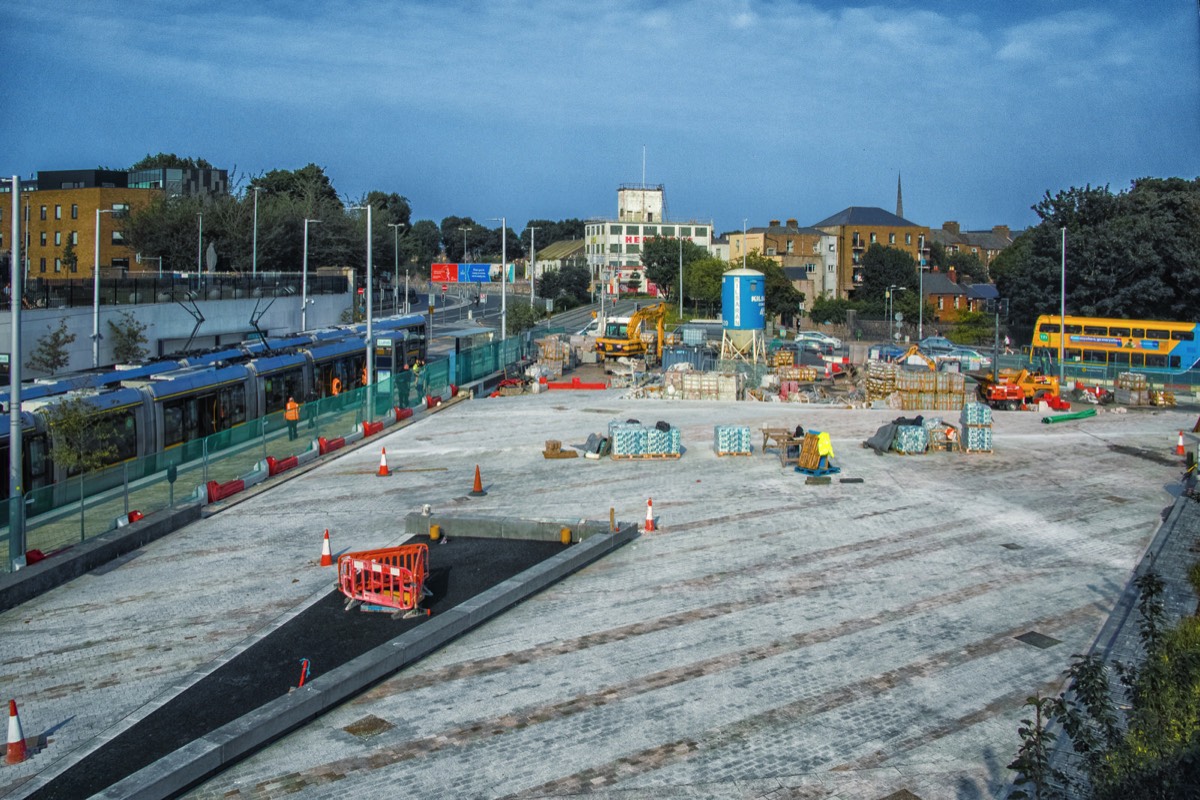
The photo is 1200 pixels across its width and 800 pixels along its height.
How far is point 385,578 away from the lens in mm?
17641

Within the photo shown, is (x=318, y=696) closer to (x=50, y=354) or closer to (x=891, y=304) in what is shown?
(x=50, y=354)

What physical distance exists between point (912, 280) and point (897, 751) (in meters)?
101

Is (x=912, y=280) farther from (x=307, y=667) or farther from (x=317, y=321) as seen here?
(x=307, y=667)

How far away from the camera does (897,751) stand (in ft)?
41.7

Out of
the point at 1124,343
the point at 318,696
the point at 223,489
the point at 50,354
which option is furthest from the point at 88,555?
the point at 1124,343

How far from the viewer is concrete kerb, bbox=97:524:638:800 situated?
A: 1142 cm

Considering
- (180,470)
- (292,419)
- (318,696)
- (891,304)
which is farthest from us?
(891,304)

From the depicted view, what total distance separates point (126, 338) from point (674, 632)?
1295 inches

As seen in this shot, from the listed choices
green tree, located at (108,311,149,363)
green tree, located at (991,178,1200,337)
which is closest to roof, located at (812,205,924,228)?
green tree, located at (991,178,1200,337)

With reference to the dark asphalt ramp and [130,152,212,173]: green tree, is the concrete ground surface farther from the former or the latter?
[130,152,212,173]: green tree

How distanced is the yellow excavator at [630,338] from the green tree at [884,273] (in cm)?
4755

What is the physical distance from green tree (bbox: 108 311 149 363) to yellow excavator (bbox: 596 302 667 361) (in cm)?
2481

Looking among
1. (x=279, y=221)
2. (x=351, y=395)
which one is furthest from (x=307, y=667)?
(x=279, y=221)

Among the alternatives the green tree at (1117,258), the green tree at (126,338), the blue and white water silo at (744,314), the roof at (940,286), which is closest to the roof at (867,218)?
the roof at (940,286)
